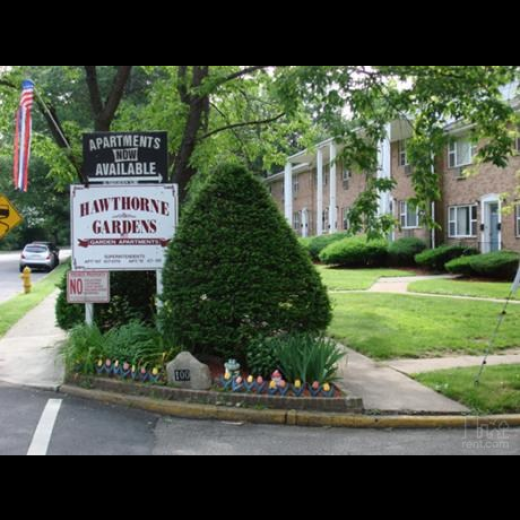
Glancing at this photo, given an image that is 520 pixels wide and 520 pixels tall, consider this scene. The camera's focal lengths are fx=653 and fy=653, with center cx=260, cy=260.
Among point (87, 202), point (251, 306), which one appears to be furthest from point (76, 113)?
point (251, 306)

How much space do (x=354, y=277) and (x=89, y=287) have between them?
15516mm

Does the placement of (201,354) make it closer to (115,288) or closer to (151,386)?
(151,386)

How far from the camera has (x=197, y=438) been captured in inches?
244

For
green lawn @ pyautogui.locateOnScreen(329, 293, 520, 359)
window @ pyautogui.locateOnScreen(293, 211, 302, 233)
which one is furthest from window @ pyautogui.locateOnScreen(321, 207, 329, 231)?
green lawn @ pyautogui.locateOnScreen(329, 293, 520, 359)

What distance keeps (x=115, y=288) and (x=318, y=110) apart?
416 cm

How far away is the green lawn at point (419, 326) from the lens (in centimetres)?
1030

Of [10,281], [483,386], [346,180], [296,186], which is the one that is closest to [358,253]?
[346,180]

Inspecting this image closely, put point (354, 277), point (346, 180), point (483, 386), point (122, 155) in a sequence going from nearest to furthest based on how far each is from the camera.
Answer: point (483, 386) < point (122, 155) < point (354, 277) < point (346, 180)

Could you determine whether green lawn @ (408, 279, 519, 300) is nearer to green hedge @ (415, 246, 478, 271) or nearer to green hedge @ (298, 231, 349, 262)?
green hedge @ (415, 246, 478, 271)

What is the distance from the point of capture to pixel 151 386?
7.53 metres

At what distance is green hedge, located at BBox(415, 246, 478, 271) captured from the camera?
25359mm

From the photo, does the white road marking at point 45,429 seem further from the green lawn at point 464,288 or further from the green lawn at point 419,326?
the green lawn at point 464,288

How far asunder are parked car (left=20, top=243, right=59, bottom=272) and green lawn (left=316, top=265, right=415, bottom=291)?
16487 millimetres

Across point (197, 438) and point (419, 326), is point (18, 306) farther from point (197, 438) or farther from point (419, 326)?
point (197, 438)
